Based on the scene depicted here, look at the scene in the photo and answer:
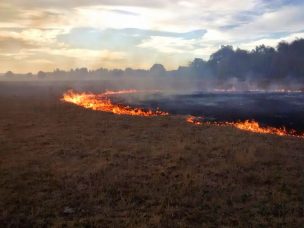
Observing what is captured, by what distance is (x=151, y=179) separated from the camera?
16969 millimetres

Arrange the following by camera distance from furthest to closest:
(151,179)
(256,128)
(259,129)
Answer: (256,128), (259,129), (151,179)

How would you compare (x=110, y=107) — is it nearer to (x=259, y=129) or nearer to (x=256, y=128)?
(x=256, y=128)

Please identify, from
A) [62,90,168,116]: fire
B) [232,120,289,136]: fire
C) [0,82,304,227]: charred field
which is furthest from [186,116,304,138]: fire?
[62,90,168,116]: fire

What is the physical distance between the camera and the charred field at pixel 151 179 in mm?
13012

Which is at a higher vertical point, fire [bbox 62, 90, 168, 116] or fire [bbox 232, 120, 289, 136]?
fire [bbox 62, 90, 168, 116]

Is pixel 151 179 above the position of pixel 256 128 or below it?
below

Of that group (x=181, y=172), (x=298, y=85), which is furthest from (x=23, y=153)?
(x=298, y=85)

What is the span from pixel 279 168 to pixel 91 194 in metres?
9.51

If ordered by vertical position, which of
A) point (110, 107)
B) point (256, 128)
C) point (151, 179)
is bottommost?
point (151, 179)

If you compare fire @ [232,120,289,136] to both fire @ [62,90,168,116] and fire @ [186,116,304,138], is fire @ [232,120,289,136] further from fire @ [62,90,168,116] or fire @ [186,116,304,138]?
fire @ [62,90,168,116]

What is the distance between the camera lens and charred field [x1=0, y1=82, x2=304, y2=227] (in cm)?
1301

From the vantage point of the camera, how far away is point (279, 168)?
1875 cm

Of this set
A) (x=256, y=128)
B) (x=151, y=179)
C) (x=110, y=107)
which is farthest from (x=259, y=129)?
(x=110, y=107)

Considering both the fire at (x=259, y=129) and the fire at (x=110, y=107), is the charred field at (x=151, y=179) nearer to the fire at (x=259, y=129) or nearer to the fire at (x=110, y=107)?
the fire at (x=259, y=129)
